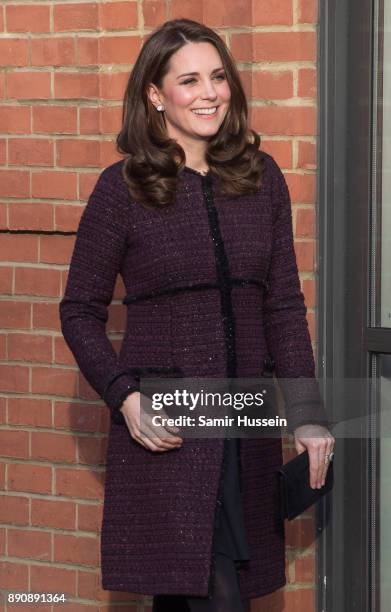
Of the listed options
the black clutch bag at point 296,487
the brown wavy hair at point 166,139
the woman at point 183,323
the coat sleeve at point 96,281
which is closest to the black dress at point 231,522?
the woman at point 183,323

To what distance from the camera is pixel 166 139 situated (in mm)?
3490

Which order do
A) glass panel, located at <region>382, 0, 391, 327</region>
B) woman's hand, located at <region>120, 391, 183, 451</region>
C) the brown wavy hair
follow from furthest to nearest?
glass panel, located at <region>382, 0, 391, 327</region> < the brown wavy hair < woman's hand, located at <region>120, 391, 183, 451</region>

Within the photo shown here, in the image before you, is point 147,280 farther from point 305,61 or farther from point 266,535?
point 305,61

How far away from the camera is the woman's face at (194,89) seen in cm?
344

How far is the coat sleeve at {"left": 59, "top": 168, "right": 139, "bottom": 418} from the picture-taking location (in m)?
3.40

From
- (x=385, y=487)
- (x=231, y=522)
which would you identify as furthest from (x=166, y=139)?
(x=385, y=487)

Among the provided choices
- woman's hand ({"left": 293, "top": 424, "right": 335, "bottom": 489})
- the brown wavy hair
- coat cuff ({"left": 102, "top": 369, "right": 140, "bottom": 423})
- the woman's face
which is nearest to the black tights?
woman's hand ({"left": 293, "top": 424, "right": 335, "bottom": 489})

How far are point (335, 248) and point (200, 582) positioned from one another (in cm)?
126

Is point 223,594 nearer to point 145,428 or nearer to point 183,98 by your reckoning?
point 145,428

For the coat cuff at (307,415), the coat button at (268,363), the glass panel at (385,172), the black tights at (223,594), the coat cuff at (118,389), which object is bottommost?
the black tights at (223,594)

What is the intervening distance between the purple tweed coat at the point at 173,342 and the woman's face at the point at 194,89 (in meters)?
0.14

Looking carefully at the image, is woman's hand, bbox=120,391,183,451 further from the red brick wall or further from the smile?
the red brick wall

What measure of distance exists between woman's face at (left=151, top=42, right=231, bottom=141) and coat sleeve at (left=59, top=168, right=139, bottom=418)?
10.3 inches

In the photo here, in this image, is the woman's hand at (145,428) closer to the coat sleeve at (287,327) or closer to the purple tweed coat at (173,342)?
the purple tweed coat at (173,342)
